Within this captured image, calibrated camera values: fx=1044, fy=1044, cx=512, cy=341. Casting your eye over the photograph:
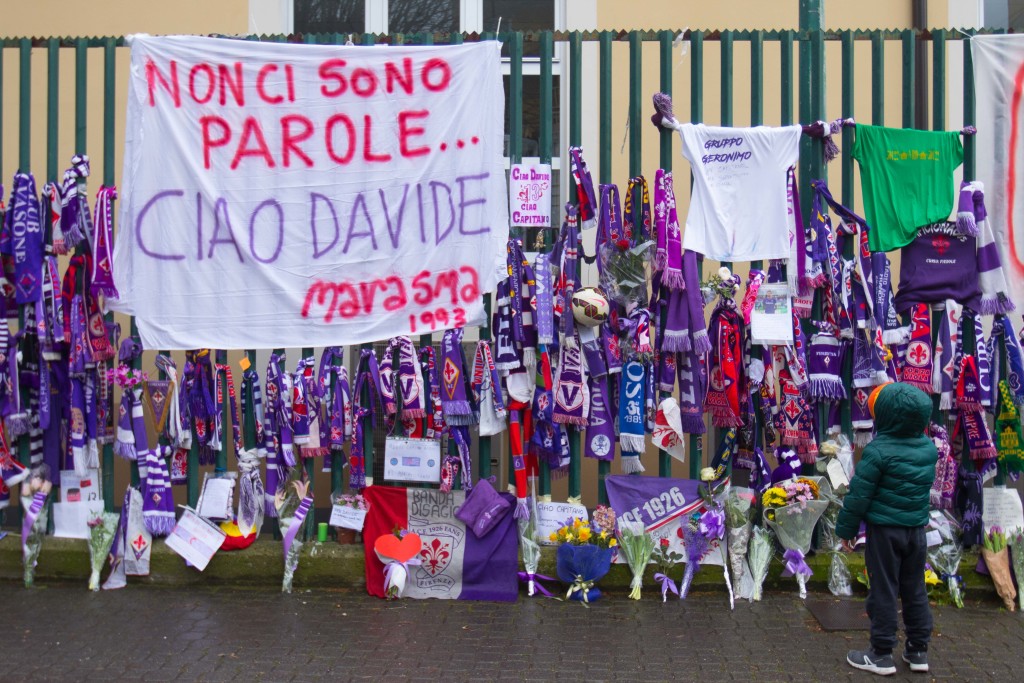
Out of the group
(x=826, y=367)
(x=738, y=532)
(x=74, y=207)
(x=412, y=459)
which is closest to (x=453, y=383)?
(x=412, y=459)

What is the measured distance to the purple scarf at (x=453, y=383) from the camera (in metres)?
6.05

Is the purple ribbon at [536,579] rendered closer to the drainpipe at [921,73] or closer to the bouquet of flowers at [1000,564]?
the bouquet of flowers at [1000,564]

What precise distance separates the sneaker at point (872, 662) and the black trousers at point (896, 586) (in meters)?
0.04

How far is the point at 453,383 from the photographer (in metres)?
6.06

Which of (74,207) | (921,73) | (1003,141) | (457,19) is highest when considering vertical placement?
(457,19)

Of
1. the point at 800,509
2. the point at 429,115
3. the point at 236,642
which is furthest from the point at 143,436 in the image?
the point at 800,509

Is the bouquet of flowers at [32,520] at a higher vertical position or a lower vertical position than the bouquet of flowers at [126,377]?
lower

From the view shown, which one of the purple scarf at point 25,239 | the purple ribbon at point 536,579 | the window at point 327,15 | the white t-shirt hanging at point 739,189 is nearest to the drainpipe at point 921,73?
the white t-shirt hanging at point 739,189

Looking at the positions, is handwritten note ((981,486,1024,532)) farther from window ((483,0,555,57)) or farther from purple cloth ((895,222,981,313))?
window ((483,0,555,57))

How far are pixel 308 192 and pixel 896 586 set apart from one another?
12.5 feet

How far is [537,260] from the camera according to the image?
6.01 m

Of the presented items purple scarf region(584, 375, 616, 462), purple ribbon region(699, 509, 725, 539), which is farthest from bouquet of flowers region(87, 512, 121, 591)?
purple ribbon region(699, 509, 725, 539)

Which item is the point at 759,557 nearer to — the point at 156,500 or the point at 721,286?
the point at 721,286

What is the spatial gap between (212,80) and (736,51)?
12.7ft
